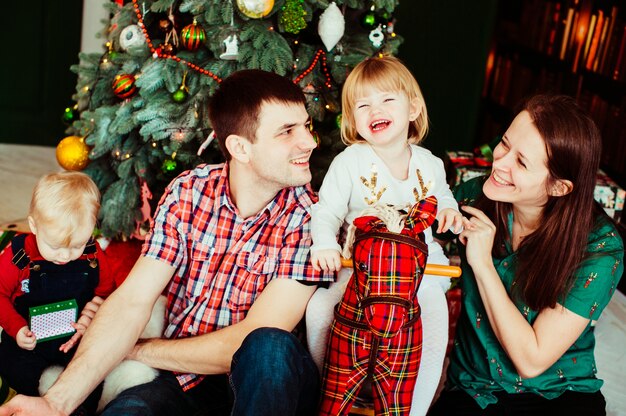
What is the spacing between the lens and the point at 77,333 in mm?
2176

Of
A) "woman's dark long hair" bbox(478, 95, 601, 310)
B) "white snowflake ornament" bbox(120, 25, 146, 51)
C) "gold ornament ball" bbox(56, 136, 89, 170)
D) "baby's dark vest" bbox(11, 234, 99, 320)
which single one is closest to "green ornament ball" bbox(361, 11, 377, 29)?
"white snowflake ornament" bbox(120, 25, 146, 51)

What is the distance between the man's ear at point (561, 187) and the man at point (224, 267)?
665 millimetres

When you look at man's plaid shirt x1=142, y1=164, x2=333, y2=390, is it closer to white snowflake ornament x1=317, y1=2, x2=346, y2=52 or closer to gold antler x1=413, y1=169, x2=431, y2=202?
gold antler x1=413, y1=169, x2=431, y2=202

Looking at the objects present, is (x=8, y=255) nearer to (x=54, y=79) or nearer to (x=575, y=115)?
(x=575, y=115)

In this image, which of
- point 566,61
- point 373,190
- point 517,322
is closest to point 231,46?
point 373,190

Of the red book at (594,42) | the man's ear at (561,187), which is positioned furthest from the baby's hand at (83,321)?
the red book at (594,42)

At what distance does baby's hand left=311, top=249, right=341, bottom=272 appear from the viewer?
1.94 m

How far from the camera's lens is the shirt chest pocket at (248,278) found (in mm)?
2123

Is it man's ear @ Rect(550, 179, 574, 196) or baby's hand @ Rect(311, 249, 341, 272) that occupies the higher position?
man's ear @ Rect(550, 179, 574, 196)

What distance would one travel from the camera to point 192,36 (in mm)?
2902

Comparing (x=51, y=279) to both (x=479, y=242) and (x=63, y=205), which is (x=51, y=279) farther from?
(x=479, y=242)

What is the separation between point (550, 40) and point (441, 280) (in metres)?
3.34

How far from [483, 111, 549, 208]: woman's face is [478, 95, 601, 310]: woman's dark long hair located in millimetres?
19

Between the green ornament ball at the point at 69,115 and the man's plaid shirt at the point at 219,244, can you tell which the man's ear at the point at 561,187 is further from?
the green ornament ball at the point at 69,115
